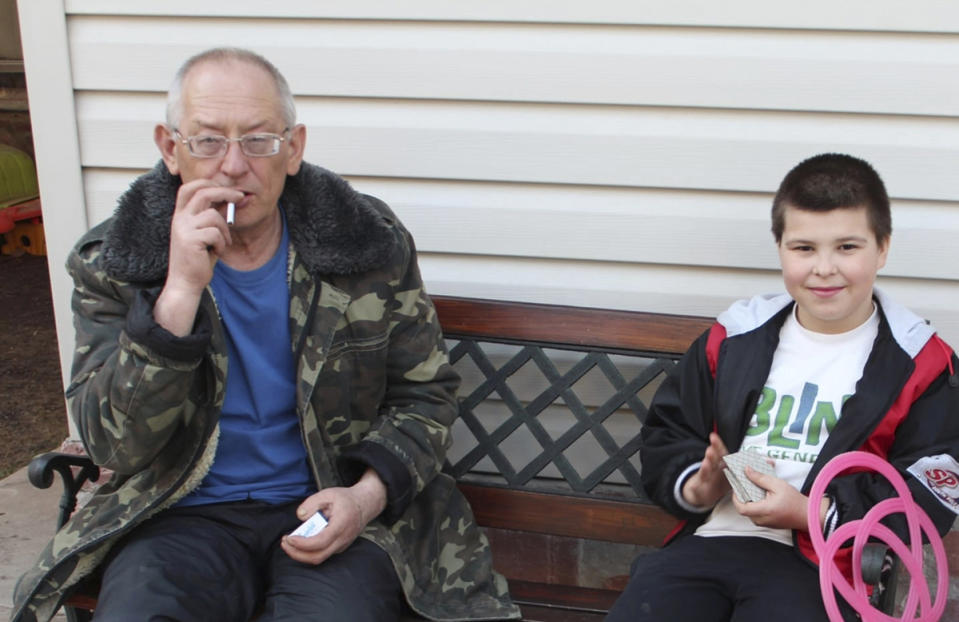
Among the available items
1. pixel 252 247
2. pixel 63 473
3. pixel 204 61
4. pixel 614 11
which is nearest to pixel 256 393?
pixel 252 247

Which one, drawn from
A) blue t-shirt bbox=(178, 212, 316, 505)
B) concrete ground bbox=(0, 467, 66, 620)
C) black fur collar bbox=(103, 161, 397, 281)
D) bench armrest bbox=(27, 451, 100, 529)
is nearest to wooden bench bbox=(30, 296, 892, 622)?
bench armrest bbox=(27, 451, 100, 529)

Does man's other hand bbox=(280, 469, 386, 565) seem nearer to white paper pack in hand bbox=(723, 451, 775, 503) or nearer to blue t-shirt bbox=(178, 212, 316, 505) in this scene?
blue t-shirt bbox=(178, 212, 316, 505)

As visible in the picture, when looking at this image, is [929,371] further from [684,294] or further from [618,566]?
[618,566]

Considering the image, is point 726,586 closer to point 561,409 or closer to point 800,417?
point 800,417

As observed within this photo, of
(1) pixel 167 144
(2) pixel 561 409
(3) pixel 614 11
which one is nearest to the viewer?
(1) pixel 167 144

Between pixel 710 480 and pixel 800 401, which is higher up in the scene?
pixel 800 401

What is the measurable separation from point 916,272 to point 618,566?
3.98 feet

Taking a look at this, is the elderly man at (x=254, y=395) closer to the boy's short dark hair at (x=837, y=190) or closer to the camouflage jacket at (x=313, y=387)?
the camouflage jacket at (x=313, y=387)

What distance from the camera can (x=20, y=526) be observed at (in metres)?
3.24

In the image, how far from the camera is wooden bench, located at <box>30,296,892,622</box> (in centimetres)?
264

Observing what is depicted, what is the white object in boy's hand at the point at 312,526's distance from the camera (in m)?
2.15

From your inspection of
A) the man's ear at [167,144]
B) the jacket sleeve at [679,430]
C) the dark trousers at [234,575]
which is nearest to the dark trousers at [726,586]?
the jacket sleeve at [679,430]

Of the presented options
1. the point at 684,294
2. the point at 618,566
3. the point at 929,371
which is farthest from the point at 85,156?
the point at 929,371

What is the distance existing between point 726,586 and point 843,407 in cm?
45
